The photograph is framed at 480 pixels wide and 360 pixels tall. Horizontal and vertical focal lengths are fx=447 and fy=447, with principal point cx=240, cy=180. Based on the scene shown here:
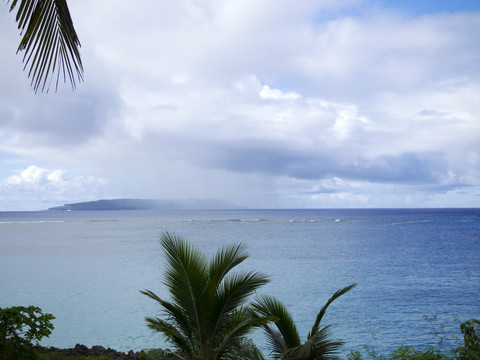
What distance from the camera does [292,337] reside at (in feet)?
26.5

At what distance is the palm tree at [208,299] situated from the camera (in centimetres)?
715

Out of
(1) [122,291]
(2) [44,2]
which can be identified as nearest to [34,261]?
(1) [122,291]

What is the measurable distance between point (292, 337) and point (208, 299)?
1.92 m

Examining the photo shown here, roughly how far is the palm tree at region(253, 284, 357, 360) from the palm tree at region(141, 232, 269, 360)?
1.64 ft

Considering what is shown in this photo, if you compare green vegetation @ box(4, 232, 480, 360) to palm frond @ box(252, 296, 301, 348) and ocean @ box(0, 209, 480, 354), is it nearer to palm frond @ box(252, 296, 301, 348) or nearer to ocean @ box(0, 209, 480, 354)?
palm frond @ box(252, 296, 301, 348)

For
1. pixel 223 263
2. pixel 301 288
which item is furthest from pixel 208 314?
pixel 301 288

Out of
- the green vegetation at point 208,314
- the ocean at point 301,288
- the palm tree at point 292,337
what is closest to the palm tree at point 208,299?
the green vegetation at point 208,314

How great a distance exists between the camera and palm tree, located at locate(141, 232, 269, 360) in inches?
281

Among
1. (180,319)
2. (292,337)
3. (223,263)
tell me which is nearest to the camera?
(223,263)

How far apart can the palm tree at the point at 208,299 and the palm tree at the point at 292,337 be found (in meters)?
0.50

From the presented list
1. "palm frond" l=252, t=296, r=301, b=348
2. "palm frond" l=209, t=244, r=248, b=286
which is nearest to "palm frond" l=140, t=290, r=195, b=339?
"palm frond" l=209, t=244, r=248, b=286

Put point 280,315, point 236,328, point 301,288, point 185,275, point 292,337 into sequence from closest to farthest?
1. point 236,328
2. point 185,275
3. point 280,315
4. point 292,337
5. point 301,288

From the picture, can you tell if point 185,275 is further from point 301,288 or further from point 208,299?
point 301,288

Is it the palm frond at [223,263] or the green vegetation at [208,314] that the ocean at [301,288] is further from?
the palm frond at [223,263]
